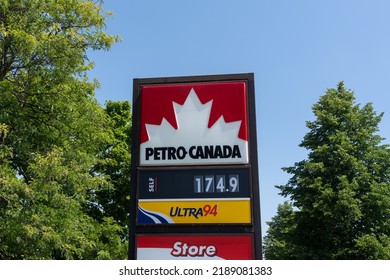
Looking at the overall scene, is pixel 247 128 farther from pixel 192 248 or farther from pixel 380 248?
pixel 380 248

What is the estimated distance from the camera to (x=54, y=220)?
13141 mm

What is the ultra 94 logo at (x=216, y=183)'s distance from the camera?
26.9ft

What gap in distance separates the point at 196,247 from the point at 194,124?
261cm

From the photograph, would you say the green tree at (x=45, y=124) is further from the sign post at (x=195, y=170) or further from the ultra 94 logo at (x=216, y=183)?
the ultra 94 logo at (x=216, y=183)

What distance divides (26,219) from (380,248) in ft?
64.2

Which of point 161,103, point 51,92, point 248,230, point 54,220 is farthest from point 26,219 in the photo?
point 248,230

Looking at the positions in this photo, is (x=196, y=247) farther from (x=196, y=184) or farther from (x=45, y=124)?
(x=45, y=124)

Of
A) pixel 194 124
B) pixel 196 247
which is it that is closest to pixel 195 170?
pixel 194 124

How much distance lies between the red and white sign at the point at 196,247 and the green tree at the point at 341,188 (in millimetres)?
17708

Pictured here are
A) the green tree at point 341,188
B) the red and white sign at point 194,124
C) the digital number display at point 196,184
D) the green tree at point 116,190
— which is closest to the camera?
the digital number display at point 196,184

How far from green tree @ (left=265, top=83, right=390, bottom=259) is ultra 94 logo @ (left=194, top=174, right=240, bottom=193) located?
57.9 feet

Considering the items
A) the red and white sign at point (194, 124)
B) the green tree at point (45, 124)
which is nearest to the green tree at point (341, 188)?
the green tree at point (45, 124)

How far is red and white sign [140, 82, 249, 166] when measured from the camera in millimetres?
8438
